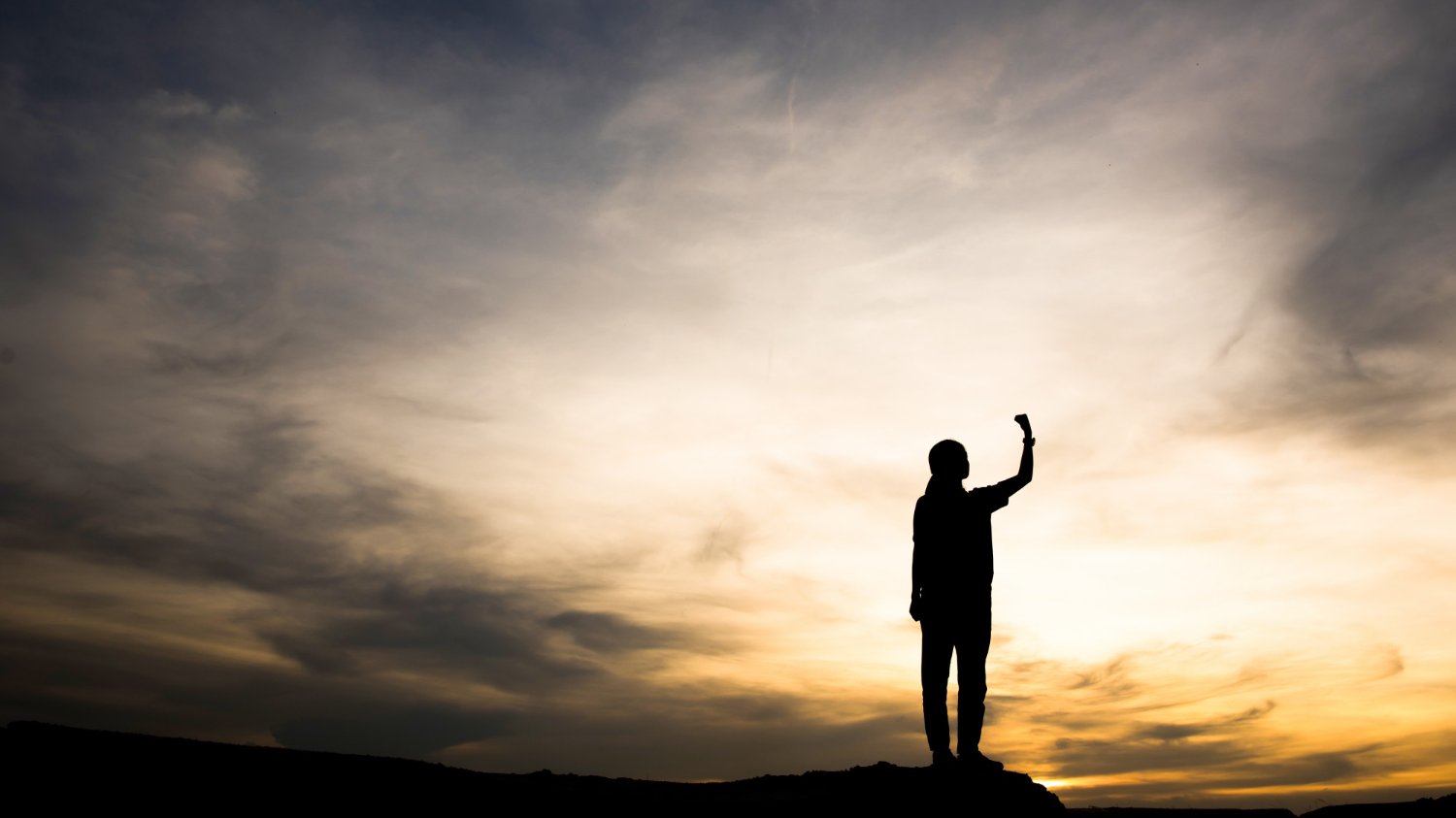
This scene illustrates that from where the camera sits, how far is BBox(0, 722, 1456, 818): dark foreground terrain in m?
7.30

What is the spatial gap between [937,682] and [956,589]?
3.12 feet

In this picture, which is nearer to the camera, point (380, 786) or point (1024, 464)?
point (380, 786)

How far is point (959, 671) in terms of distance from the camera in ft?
33.1

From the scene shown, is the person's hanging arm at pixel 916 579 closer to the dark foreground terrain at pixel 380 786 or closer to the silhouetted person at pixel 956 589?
the silhouetted person at pixel 956 589

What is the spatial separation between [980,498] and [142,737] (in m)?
7.69

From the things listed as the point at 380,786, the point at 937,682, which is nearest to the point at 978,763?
the point at 937,682

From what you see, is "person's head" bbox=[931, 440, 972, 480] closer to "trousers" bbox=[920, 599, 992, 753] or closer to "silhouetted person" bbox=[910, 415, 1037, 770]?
"silhouetted person" bbox=[910, 415, 1037, 770]

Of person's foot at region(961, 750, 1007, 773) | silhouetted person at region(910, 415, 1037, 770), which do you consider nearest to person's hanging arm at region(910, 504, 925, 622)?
silhouetted person at region(910, 415, 1037, 770)

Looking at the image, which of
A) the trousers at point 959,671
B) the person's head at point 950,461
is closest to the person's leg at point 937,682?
the trousers at point 959,671

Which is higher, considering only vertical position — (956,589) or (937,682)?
(956,589)

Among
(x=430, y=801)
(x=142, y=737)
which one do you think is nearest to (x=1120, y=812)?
(x=430, y=801)

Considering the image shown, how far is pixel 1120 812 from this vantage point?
10.5m

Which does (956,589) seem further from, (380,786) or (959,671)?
(380,786)

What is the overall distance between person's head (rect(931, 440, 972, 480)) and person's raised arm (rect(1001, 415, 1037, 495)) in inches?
16.2
